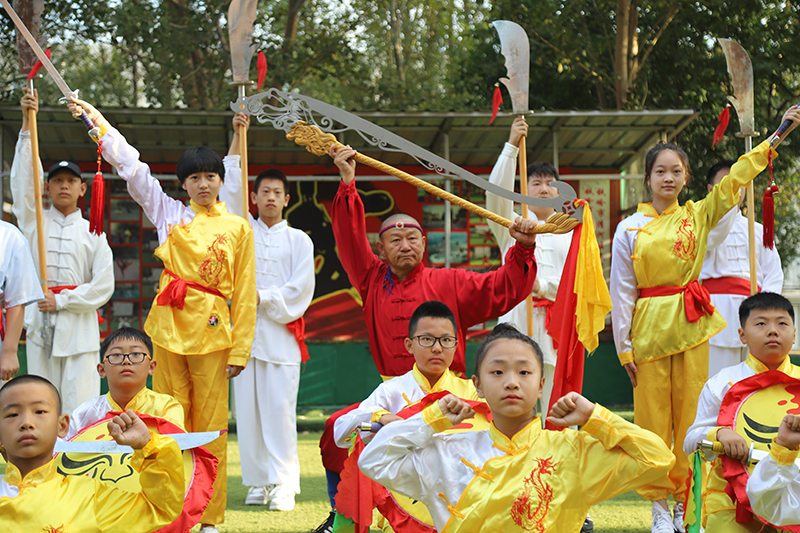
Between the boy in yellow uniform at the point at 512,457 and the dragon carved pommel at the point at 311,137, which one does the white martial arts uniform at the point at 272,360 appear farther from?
the boy in yellow uniform at the point at 512,457

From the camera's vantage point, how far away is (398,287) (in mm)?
3705

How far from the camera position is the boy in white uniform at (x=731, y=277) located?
4.98 metres

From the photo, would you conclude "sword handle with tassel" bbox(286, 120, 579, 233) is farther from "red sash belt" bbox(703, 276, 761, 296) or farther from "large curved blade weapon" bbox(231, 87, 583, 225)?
"red sash belt" bbox(703, 276, 761, 296)

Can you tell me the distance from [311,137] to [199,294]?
1.12 meters

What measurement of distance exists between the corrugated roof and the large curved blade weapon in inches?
172

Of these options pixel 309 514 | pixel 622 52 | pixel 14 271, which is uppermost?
pixel 622 52

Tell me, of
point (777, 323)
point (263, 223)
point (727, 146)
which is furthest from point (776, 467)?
point (727, 146)

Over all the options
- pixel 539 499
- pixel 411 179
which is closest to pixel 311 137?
pixel 411 179

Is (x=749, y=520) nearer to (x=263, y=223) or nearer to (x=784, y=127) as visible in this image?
(x=784, y=127)

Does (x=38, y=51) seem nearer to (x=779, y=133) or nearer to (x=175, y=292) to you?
(x=175, y=292)

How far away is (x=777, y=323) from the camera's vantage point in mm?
3195

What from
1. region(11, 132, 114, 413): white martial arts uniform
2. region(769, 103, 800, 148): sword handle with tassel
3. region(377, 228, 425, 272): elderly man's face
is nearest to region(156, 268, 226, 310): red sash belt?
region(11, 132, 114, 413): white martial arts uniform

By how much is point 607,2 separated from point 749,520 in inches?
360

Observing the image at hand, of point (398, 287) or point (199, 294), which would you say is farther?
point (199, 294)
